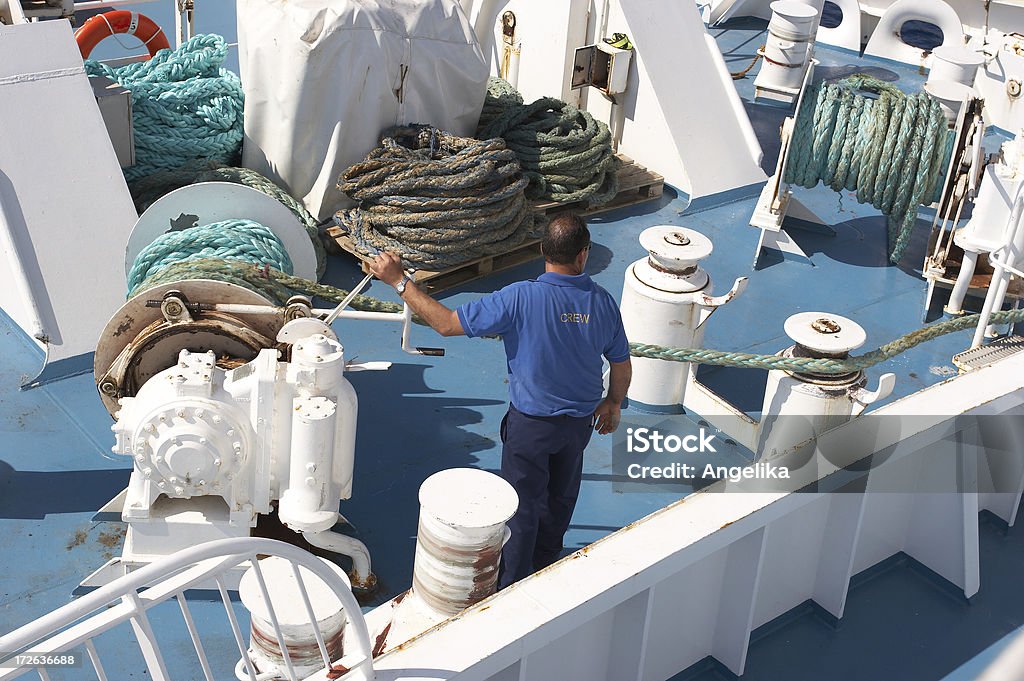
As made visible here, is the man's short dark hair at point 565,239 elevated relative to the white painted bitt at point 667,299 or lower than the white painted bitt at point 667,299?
elevated

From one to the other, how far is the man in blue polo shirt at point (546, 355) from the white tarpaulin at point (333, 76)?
2.79 metres

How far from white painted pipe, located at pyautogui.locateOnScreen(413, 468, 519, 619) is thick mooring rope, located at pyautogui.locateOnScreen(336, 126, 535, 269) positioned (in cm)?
297

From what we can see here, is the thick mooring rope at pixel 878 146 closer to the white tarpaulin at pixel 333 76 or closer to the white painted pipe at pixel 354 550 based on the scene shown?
the white tarpaulin at pixel 333 76

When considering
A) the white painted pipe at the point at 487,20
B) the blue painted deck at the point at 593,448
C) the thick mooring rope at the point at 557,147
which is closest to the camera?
the blue painted deck at the point at 593,448

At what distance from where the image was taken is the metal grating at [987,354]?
518 cm

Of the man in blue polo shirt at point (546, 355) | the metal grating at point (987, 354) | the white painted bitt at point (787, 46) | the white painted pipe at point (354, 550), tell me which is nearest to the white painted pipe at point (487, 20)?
the white painted bitt at point (787, 46)

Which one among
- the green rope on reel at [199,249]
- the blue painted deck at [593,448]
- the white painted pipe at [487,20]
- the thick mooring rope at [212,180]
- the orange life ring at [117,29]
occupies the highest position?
the white painted pipe at [487,20]

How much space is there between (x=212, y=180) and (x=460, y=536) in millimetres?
3782

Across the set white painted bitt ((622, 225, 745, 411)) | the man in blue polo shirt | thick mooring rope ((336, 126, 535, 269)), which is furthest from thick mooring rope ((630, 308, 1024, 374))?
thick mooring rope ((336, 126, 535, 269))

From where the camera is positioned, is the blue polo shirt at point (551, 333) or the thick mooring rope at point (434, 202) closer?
the blue polo shirt at point (551, 333)

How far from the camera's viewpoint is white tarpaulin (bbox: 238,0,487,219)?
20.2 feet

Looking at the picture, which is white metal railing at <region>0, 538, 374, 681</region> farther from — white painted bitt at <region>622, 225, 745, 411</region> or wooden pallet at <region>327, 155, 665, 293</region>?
wooden pallet at <region>327, 155, 665, 293</region>

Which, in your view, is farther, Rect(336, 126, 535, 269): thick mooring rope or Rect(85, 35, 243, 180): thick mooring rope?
Rect(85, 35, 243, 180): thick mooring rope

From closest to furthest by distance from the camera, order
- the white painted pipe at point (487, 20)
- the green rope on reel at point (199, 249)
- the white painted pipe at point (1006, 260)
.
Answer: the green rope on reel at point (199, 249) < the white painted pipe at point (1006, 260) < the white painted pipe at point (487, 20)
